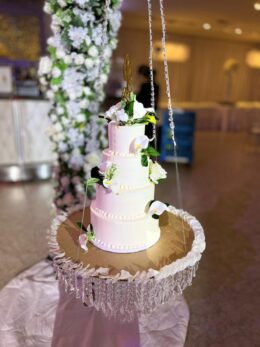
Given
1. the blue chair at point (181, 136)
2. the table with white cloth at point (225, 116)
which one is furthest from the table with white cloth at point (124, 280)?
the table with white cloth at point (225, 116)

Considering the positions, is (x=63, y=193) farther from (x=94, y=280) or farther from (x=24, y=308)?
(x=94, y=280)

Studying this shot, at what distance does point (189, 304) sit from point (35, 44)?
172 inches

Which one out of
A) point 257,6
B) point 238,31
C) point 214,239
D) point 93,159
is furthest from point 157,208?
point 238,31

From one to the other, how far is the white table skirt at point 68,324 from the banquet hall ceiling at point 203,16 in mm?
4256

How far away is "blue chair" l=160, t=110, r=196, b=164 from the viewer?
215 inches

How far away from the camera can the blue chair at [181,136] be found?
5.46 meters

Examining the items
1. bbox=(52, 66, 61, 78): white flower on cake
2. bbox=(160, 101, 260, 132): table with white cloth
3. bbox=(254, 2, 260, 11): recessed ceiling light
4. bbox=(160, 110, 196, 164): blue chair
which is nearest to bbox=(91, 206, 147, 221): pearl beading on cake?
bbox=(52, 66, 61, 78): white flower on cake

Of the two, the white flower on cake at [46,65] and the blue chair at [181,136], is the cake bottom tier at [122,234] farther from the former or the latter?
the blue chair at [181,136]

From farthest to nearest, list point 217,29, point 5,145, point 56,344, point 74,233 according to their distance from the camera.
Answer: point 217,29, point 5,145, point 56,344, point 74,233

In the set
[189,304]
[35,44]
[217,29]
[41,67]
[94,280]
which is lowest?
[189,304]

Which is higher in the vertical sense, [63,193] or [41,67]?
[41,67]

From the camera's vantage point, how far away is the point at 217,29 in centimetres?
727

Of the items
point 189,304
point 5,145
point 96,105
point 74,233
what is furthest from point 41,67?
point 5,145

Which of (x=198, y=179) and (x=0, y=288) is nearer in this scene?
(x=0, y=288)
